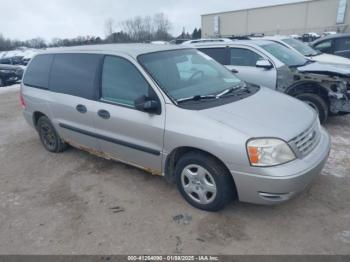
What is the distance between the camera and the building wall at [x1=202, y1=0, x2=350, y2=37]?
53075mm

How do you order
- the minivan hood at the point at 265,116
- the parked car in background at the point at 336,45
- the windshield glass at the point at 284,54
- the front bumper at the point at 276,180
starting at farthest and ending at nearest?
the parked car in background at the point at 336,45 < the windshield glass at the point at 284,54 < the minivan hood at the point at 265,116 < the front bumper at the point at 276,180

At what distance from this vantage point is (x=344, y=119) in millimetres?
6195

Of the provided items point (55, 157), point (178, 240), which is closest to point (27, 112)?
point (55, 157)

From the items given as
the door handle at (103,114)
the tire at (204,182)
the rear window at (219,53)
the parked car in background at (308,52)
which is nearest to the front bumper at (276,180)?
the tire at (204,182)

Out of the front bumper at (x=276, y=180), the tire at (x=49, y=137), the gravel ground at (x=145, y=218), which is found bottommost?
the gravel ground at (x=145, y=218)

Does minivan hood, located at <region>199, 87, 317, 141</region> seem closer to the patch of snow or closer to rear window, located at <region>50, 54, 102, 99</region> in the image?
the patch of snow

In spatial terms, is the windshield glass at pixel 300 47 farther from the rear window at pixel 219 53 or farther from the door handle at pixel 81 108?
the door handle at pixel 81 108

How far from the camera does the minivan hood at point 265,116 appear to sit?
2.84 m

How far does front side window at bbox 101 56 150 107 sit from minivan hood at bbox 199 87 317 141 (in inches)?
34.1

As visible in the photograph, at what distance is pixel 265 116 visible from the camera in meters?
3.08

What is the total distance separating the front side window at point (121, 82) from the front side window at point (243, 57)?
3.59 m

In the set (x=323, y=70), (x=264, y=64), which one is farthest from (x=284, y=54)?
(x=323, y=70)

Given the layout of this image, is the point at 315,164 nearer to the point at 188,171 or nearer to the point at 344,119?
the point at 188,171

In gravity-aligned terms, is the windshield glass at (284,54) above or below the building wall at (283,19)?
below
